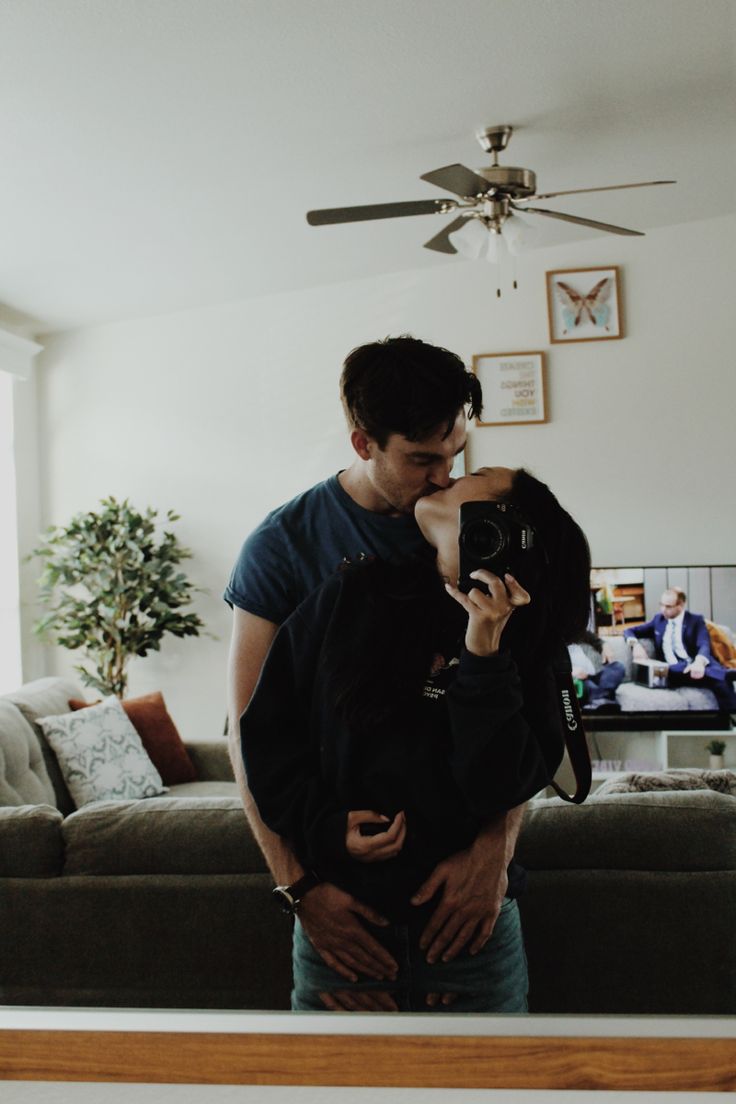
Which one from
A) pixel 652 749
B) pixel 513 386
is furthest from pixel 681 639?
pixel 513 386

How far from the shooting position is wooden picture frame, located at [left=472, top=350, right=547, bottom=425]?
1.51m

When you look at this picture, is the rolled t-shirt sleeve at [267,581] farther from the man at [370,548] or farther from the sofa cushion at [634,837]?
the sofa cushion at [634,837]

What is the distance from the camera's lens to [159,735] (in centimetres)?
262

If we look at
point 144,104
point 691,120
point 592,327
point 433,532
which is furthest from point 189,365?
point 691,120

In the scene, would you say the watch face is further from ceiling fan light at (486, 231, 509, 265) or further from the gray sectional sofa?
ceiling fan light at (486, 231, 509, 265)

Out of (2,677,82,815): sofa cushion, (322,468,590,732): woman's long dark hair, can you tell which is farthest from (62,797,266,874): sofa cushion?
(2,677,82,815): sofa cushion

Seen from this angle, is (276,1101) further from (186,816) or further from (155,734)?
(155,734)

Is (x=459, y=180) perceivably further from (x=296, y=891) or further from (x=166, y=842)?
(x=296, y=891)

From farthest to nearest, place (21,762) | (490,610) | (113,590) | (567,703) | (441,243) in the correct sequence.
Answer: (113,590), (21,762), (441,243), (567,703), (490,610)

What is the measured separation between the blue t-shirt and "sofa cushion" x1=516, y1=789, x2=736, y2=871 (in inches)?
24.1

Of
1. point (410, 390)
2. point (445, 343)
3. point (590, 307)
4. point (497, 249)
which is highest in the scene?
point (497, 249)

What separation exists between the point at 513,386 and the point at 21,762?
147 centimetres

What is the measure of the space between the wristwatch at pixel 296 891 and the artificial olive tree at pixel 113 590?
1196 millimetres

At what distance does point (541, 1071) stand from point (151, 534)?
6.20ft
